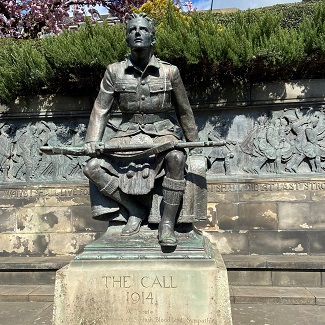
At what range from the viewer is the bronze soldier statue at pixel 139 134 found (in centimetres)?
405

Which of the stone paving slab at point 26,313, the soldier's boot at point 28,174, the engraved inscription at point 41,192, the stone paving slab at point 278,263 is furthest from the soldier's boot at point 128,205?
the soldier's boot at point 28,174

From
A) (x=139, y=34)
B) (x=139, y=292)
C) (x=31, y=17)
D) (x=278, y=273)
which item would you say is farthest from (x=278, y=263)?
(x=31, y=17)

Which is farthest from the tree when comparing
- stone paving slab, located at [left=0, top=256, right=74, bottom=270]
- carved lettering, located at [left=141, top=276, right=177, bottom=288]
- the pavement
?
carved lettering, located at [left=141, top=276, right=177, bottom=288]

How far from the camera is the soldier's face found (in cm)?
425

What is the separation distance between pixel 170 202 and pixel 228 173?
4.45 metres

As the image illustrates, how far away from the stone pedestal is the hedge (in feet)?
15.5

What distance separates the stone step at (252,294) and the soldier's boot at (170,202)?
10.0ft

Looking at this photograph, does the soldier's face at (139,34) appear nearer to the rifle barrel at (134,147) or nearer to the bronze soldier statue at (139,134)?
the bronze soldier statue at (139,134)

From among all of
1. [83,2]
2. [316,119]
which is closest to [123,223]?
[316,119]

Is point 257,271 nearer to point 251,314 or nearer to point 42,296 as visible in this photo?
point 251,314

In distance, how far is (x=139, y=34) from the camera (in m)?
4.25

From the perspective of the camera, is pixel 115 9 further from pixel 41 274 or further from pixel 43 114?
pixel 41 274

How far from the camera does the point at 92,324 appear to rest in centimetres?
379

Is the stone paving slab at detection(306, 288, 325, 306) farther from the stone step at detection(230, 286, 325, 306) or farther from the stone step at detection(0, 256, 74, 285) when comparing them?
the stone step at detection(0, 256, 74, 285)
